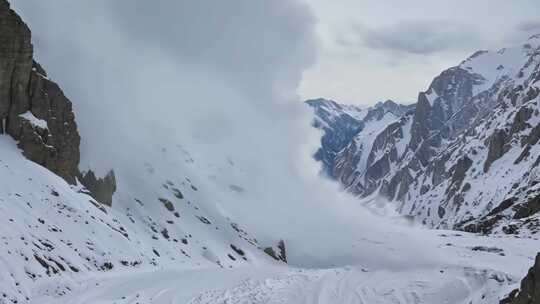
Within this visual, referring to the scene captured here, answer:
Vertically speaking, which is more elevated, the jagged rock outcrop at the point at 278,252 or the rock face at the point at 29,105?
the rock face at the point at 29,105

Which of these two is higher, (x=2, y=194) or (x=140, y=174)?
(x=2, y=194)

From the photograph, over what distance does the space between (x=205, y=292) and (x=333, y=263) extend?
52532 mm

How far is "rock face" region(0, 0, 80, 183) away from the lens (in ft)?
175

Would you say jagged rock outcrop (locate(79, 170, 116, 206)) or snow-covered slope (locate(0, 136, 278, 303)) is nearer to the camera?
snow-covered slope (locate(0, 136, 278, 303))

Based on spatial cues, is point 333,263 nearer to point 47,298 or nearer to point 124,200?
point 124,200

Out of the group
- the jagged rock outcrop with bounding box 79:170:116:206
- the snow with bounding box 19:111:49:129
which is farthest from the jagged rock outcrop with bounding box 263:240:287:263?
the snow with bounding box 19:111:49:129

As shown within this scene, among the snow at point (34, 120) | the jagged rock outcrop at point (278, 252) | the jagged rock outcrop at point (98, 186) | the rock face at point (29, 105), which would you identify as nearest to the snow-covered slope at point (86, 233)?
the jagged rock outcrop at point (98, 186)

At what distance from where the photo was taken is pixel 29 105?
184 ft

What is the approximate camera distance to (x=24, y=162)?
161ft

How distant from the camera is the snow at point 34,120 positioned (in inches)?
2157

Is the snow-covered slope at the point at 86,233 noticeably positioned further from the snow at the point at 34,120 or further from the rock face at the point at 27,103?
the snow at the point at 34,120

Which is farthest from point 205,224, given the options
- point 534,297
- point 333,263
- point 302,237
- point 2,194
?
point 534,297

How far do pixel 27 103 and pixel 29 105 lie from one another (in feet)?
1.24

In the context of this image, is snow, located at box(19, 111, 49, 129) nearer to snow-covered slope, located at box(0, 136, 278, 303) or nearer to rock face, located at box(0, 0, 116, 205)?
rock face, located at box(0, 0, 116, 205)
